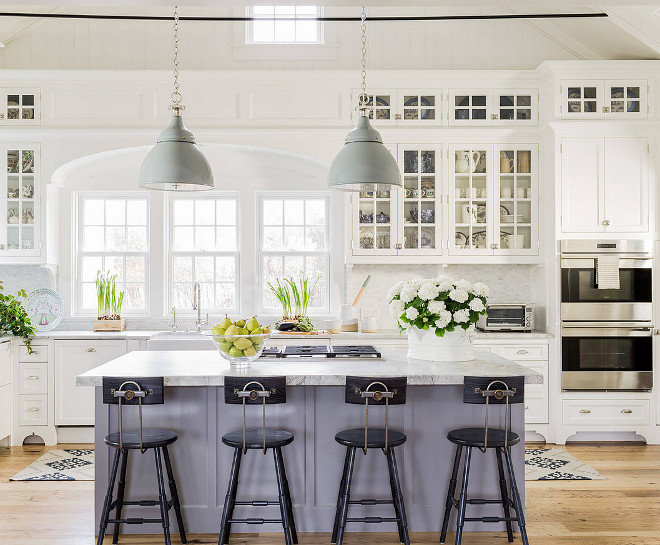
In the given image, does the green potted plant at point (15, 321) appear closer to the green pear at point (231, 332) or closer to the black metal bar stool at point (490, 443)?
the green pear at point (231, 332)

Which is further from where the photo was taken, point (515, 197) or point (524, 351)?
point (515, 197)

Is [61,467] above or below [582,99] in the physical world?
below

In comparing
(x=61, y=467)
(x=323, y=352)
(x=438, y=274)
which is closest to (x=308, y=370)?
(x=323, y=352)

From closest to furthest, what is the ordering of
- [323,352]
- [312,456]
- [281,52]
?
[312,456]
[323,352]
[281,52]

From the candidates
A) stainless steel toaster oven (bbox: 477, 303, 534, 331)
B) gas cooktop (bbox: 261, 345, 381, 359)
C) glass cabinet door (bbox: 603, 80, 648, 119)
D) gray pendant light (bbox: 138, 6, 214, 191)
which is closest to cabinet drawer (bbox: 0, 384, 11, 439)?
gas cooktop (bbox: 261, 345, 381, 359)

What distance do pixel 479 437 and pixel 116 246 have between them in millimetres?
4346

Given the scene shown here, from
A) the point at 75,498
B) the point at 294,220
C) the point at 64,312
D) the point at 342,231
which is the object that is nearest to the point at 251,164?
the point at 294,220

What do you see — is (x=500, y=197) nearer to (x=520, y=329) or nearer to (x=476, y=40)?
(x=520, y=329)

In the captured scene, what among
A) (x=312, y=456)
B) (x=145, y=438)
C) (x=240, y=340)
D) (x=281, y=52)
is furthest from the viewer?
(x=281, y=52)

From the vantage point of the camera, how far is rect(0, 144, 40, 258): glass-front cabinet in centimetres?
598

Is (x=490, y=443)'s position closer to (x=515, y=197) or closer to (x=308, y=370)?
(x=308, y=370)

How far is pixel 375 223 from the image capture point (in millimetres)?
6051

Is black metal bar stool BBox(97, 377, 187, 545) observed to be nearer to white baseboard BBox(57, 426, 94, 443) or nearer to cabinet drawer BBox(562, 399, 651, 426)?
white baseboard BBox(57, 426, 94, 443)

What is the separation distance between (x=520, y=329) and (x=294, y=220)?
234 cm
